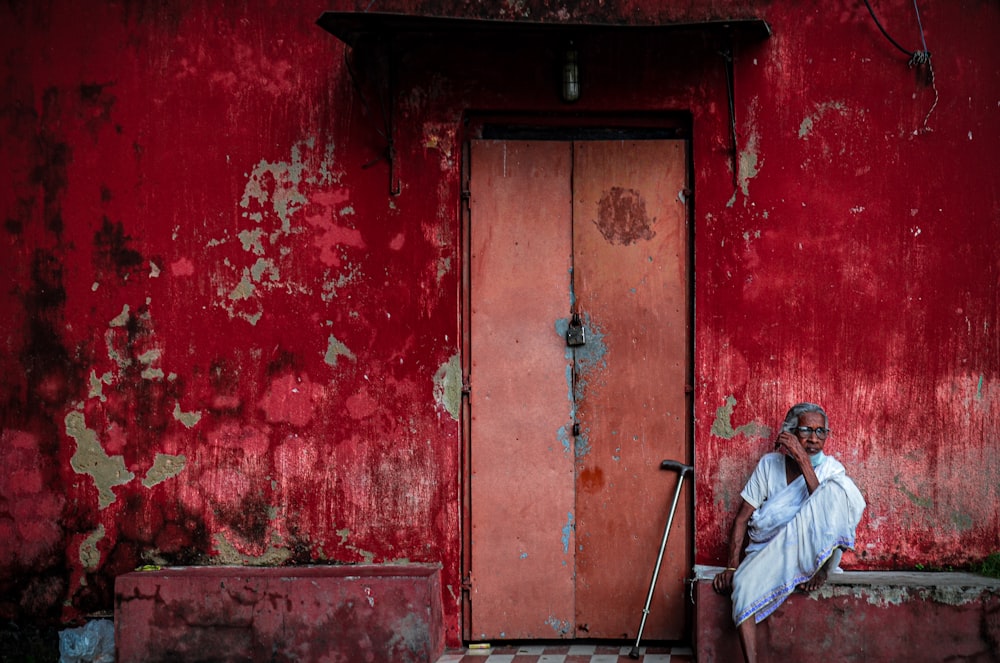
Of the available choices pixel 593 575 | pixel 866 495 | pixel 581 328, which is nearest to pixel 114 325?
pixel 581 328

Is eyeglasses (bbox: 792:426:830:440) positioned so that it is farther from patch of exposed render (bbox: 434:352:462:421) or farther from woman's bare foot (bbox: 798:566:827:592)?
patch of exposed render (bbox: 434:352:462:421)

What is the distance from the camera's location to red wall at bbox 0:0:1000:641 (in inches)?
221

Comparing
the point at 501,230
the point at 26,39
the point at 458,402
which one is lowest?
the point at 458,402

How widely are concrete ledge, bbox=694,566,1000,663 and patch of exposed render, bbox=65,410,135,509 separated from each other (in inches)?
143

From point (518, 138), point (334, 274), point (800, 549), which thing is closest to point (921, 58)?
point (518, 138)

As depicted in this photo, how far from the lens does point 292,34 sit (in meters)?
5.81

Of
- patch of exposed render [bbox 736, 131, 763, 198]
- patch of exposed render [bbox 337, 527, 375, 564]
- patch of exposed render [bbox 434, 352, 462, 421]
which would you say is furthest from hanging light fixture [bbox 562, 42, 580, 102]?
patch of exposed render [bbox 337, 527, 375, 564]

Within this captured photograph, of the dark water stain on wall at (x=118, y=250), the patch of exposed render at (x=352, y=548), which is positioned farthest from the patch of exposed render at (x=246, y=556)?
the dark water stain on wall at (x=118, y=250)

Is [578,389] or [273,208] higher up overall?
[273,208]

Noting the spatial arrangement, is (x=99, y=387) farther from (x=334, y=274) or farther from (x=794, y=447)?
(x=794, y=447)

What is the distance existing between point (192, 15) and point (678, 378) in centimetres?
344

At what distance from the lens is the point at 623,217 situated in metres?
5.80

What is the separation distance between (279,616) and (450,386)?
1.55 m

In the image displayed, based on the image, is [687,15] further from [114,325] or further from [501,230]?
[114,325]
